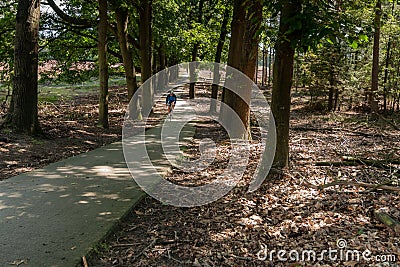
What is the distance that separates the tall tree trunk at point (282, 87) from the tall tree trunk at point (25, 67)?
740 cm

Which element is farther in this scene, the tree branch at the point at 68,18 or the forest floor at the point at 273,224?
the tree branch at the point at 68,18

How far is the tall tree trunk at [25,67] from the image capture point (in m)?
9.87

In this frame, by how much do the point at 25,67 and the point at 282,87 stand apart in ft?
25.0

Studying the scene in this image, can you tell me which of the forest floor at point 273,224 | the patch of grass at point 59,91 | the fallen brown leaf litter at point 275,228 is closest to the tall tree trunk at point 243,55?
the forest floor at point 273,224

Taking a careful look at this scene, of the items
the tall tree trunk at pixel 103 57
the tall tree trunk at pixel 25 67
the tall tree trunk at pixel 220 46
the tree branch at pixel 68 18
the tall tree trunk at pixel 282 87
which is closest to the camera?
Result: the tall tree trunk at pixel 282 87

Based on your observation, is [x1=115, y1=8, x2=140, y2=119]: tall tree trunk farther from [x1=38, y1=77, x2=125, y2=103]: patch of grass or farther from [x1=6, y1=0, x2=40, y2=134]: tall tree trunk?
[x1=38, y1=77, x2=125, y2=103]: patch of grass

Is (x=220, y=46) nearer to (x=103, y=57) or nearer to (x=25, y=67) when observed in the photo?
(x=103, y=57)

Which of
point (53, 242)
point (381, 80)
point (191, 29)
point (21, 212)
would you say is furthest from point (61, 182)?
point (381, 80)

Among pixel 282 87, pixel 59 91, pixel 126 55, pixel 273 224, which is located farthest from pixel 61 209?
pixel 59 91

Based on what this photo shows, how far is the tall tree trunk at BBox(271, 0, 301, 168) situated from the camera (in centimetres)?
614

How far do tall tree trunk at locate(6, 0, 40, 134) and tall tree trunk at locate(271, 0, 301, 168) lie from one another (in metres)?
7.40

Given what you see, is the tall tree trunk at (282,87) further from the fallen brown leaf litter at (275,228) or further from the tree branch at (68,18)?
the tree branch at (68,18)

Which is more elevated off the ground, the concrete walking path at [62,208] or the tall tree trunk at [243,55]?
the tall tree trunk at [243,55]

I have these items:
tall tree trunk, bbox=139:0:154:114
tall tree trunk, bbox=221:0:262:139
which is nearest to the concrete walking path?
tall tree trunk, bbox=221:0:262:139
